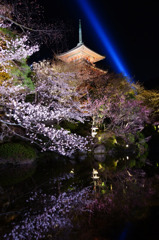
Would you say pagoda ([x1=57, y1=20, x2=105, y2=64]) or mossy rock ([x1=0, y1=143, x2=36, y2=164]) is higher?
pagoda ([x1=57, y1=20, x2=105, y2=64])

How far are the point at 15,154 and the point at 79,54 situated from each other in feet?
55.8

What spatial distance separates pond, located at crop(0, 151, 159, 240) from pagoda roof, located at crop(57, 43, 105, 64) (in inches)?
725

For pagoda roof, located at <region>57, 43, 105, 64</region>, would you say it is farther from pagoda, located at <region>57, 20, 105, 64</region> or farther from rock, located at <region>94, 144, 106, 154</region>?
rock, located at <region>94, 144, 106, 154</region>

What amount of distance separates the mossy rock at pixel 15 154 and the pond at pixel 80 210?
11.5 ft

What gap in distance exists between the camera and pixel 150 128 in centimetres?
2505

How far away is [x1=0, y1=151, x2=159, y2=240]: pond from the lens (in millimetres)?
2748

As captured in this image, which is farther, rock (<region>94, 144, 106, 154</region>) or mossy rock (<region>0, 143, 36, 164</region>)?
rock (<region>94, 144, 106, 154</region>)

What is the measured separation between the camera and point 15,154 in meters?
9.20

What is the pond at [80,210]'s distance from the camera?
2748 mm

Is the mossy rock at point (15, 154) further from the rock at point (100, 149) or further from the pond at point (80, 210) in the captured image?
the rock at point (100, 149)

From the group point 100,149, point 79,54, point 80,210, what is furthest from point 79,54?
point 80,210

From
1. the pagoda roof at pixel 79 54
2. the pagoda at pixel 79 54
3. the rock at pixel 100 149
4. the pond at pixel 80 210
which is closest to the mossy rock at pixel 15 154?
the pond at pixel 80 210

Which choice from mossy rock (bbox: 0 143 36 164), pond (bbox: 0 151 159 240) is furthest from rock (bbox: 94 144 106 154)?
pond (bbox: 0 151 159 240)

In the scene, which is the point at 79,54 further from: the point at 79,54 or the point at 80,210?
the point at 80,210
